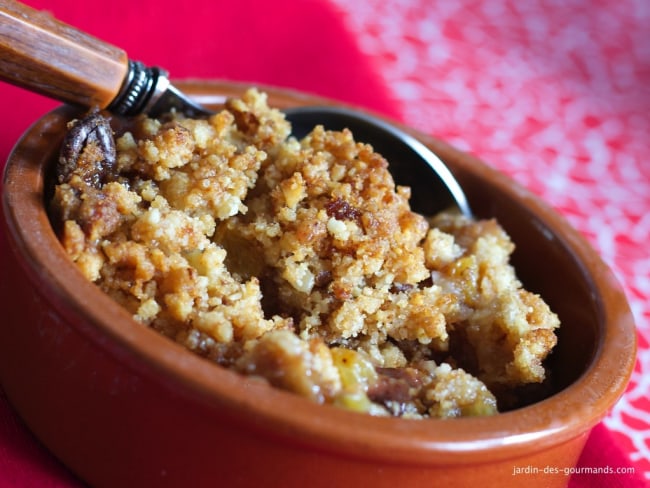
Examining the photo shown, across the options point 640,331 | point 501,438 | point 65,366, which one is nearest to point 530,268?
point 640,331

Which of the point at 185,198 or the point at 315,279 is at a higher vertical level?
the point at 185,198

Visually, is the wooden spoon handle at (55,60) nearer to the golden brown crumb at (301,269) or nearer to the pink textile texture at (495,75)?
the golden brown crumb at (301,269)

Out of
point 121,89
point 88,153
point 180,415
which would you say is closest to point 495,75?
point 121,89

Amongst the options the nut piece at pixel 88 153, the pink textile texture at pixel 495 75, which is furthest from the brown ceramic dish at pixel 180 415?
the pink textile texture at pixel 495 75

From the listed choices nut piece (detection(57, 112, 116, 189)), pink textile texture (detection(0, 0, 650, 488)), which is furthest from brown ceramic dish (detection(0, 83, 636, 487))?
pink textile texture (detection(0, 0, 650, 488))

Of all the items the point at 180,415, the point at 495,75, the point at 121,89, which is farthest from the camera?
the point at 495,75

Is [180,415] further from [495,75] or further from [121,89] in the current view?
[495,75]

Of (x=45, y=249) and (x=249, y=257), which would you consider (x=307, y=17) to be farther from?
(x=45, y=249)

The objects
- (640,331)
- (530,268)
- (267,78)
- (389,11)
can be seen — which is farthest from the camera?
(389,11)
